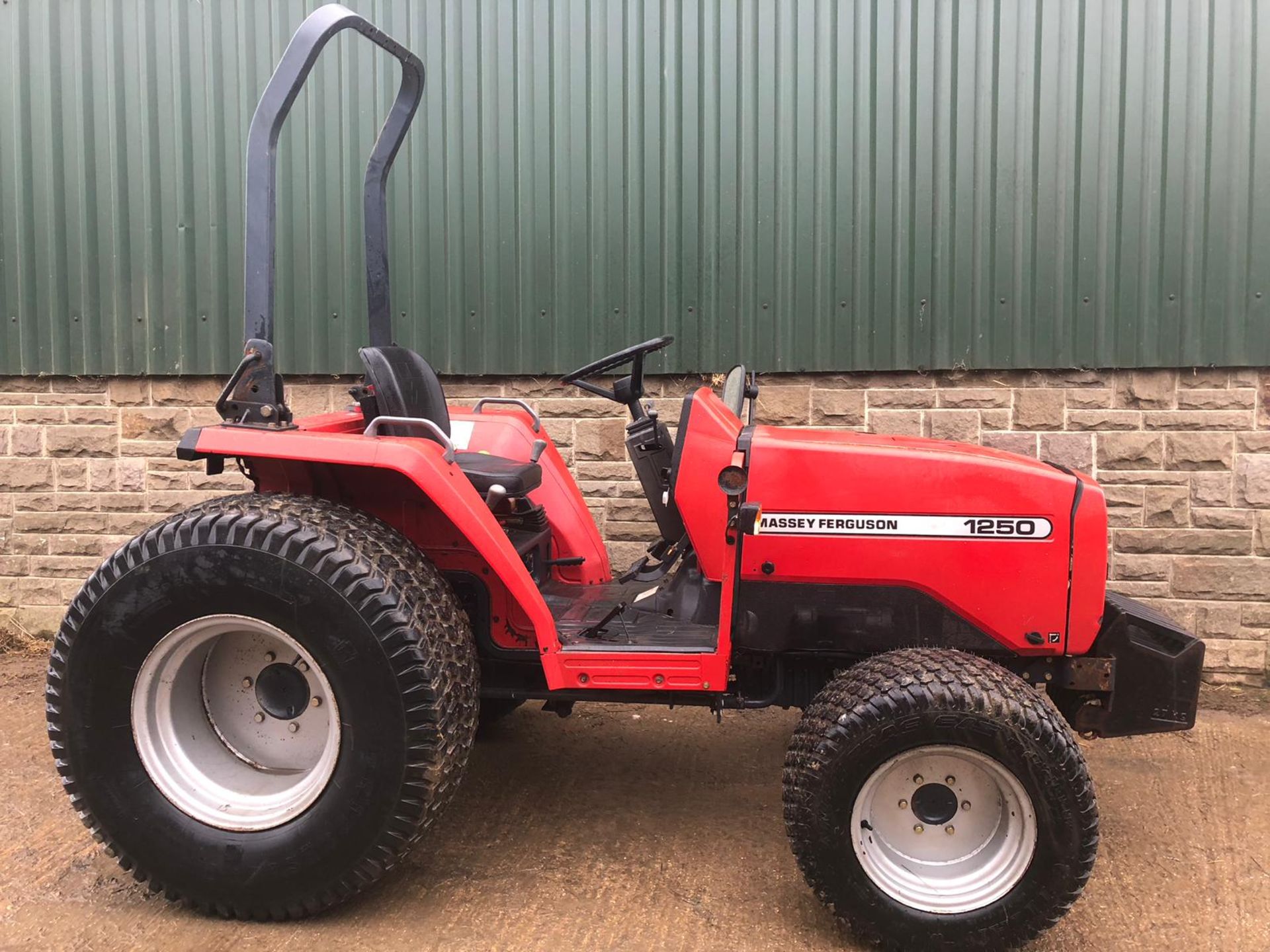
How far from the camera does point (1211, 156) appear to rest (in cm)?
444

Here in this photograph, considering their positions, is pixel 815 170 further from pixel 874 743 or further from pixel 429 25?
pixel 874 743

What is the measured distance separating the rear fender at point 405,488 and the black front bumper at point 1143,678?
1.55 metres

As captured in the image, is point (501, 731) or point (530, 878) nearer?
point (530, 878)

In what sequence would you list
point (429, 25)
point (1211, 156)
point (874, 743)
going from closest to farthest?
point (874, 743)
point (1211, 156)
point (429, 25)

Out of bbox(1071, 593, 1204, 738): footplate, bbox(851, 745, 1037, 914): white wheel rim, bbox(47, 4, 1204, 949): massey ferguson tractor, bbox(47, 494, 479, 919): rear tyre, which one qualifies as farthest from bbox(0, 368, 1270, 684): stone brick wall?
bbox(851, 745, 1037, 914): white wheel rim

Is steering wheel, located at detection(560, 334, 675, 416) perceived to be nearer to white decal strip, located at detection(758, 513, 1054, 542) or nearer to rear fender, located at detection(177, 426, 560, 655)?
rear fender, located at detection(177, 426, 560, 655)

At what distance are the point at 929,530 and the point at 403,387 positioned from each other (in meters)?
Result: 1.69

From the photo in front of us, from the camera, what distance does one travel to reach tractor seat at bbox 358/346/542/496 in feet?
10.4

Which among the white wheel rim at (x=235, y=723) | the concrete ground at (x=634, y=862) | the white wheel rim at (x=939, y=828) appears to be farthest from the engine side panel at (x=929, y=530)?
the white wheel rim at (x=235, y=723)

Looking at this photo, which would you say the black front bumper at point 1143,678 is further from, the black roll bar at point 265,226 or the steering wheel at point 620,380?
the black roll bar at point 265,226

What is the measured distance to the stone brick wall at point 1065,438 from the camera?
453 cm

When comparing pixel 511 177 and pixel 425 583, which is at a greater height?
pixel 511 177

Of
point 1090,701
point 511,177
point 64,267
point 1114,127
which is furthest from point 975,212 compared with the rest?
point 64,267

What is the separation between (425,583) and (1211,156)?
12.8 ft
